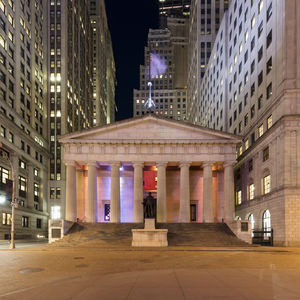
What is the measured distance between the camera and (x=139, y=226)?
38.6m

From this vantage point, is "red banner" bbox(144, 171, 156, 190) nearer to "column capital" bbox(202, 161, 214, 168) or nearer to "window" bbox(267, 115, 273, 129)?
"column capital" bbox(202, 161, 214, 168)

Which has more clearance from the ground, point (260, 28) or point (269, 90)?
point (260, 28)

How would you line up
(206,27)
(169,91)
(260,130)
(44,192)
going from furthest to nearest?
1. (169,91)
2. (206,27)
3. (44,192)
4. (260,130)

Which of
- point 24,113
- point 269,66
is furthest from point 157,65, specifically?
point 269,66

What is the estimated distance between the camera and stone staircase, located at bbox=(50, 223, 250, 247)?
32.4 metres

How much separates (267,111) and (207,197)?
15.1 metres

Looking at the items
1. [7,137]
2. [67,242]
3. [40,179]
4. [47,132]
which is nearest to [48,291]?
[67,242]

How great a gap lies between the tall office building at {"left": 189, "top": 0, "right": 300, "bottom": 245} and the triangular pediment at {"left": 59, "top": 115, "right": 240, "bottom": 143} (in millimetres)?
7256

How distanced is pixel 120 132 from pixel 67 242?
1933cm

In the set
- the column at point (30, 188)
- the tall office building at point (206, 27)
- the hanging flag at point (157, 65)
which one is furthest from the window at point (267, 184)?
the hanging flag at point (157, 65)

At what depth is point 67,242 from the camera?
33.2 m

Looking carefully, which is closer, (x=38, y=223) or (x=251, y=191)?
(x=251, y=191)

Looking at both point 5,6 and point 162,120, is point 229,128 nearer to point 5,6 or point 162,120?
point 162,120

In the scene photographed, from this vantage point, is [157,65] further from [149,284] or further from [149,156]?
[149,284]
